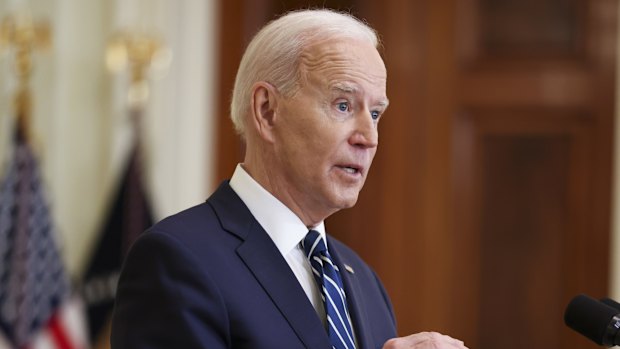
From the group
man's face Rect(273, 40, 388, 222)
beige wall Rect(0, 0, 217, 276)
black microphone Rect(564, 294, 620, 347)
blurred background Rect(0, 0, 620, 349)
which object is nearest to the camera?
black microphone Rect(564, 294, 620, 347)

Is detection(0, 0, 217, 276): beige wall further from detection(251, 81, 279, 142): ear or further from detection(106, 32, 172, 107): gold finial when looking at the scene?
detection(251, 81, 279, 142): ear

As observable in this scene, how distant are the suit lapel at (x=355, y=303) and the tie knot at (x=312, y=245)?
12 centimetres

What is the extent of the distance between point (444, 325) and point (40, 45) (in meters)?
2.45

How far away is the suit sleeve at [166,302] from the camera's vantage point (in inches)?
71.8

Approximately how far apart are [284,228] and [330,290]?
162mm

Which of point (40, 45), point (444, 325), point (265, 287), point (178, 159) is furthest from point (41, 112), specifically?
point (265, 287)

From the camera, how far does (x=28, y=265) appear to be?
4.41 metres

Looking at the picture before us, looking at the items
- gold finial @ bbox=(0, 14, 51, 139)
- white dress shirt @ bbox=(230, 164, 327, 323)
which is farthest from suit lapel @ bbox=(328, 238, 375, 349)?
gold finial @ bbox=(0, 14, 51, 139)

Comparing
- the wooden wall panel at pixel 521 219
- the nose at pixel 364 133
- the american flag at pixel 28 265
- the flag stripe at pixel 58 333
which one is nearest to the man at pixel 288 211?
the nose at pixel 364 133


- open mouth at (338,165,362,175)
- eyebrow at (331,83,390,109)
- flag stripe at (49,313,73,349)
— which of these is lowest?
flag stripe at (49,313,73,349)

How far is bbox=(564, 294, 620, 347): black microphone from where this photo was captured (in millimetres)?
1954

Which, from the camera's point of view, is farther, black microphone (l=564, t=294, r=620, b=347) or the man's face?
the man's face

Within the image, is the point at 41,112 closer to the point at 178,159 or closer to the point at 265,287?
the point at 178,159

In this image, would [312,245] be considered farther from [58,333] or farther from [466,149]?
[466,149]
